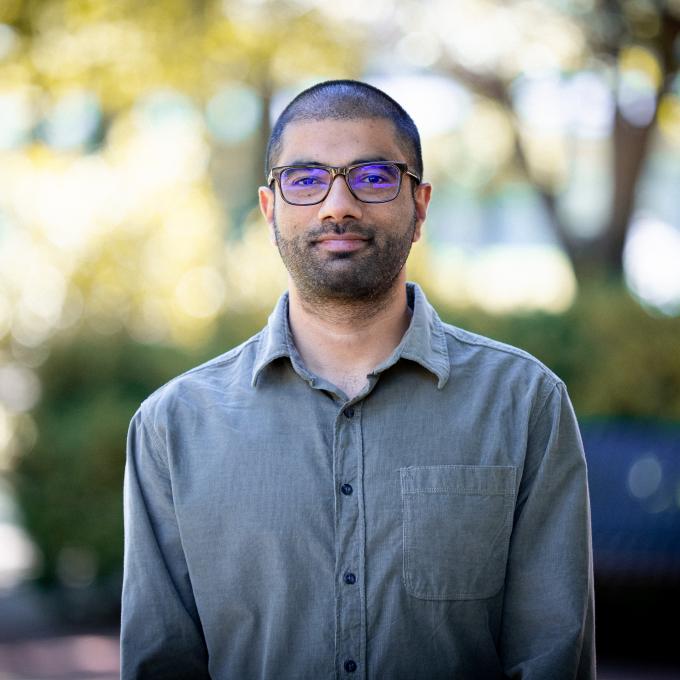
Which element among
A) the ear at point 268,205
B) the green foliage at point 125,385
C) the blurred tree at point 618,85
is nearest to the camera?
the ear at point 268,205

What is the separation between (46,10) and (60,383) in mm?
4011

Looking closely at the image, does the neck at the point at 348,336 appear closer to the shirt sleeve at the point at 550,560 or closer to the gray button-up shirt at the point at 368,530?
the gray button-up shirt at the point at 368,530

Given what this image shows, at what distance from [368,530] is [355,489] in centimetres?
11

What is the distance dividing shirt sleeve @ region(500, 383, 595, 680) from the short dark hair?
2.57ft

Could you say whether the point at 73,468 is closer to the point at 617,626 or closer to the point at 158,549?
the point at 617,626

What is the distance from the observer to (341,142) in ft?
9.06

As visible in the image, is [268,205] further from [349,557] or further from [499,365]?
[349,557]

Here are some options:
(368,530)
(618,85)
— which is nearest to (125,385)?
(368,530)

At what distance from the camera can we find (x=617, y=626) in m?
6.53

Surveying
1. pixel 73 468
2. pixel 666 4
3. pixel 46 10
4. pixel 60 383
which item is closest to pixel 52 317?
pixel 60 383

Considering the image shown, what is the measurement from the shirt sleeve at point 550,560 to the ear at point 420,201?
0.58m

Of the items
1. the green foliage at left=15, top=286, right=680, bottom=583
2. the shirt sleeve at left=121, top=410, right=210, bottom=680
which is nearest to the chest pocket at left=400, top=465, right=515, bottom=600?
the shirt sleeve at left=121, top=410, right=210, bottom=680

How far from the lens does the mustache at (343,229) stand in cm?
272

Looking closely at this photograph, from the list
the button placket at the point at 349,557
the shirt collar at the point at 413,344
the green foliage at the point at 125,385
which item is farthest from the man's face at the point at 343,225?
the green foliage at the point at 125,385
